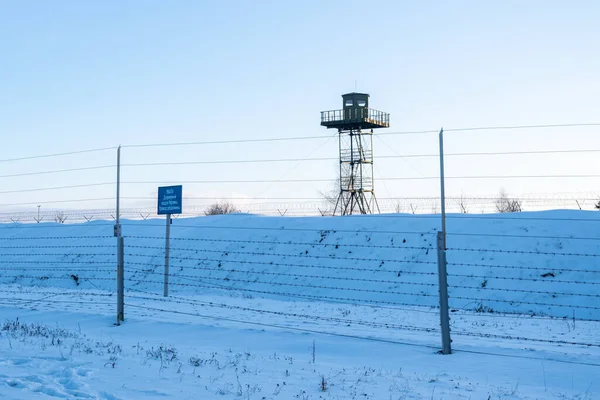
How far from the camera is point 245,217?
35.8m

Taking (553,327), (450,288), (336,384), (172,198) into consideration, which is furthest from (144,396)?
(450,288)

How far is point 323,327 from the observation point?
48.1 feet

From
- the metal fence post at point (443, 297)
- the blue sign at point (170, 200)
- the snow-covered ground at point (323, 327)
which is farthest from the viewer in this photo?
the blue sign at point (170, 200)

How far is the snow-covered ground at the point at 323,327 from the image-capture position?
8727 millimetres

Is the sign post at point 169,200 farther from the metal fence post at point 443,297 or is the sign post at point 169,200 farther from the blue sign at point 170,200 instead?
the metal fence post at point 443,297

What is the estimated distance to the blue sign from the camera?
23.5 meters

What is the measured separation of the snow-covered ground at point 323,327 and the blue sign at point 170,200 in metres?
3.10

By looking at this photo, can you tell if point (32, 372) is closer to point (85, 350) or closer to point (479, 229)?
point (85, 350)

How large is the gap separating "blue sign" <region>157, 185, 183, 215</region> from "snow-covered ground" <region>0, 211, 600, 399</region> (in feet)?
10.2

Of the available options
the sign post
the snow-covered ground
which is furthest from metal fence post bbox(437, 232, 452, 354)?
the sign post

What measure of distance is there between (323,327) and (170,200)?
10.8 m

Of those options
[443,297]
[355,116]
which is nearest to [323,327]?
[443,297]

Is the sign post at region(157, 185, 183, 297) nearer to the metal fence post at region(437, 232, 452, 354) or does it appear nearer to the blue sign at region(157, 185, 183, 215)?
the blue sign at region(157, 185, 183, 215)

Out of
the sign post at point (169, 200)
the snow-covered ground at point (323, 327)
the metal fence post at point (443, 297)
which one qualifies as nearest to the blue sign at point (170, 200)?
the sign post at point (169, 200)
